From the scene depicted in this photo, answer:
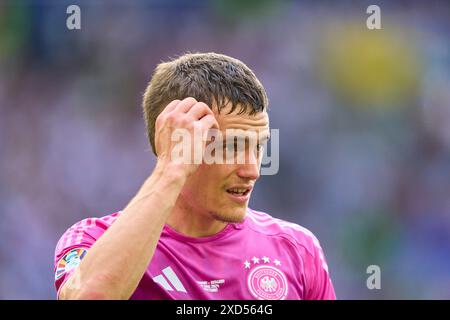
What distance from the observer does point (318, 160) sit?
775 cm

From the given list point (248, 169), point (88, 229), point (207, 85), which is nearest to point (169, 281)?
point (88, 229)

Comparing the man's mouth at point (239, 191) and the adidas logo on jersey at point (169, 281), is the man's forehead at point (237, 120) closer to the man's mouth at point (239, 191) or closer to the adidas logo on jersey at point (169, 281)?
the man's mouth at point (239, 191)

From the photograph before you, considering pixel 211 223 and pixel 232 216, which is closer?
pixel 232 216

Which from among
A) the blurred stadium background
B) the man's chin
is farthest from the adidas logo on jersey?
the blurred stadium background

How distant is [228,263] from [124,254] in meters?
0.67

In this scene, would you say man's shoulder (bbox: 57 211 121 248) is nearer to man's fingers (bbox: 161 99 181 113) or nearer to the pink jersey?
the pink jersey

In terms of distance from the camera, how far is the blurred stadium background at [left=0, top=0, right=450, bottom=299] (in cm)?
740

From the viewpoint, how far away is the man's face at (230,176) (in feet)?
9.30

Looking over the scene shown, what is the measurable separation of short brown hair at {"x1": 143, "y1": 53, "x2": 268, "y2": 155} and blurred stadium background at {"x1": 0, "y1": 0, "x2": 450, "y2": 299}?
4.43 meters

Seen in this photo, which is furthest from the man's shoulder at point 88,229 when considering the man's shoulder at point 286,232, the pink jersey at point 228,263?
the man's shoulder at point 286,232

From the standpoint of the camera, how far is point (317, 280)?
2.99 metres

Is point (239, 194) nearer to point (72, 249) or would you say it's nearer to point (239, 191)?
point (239, 191)
